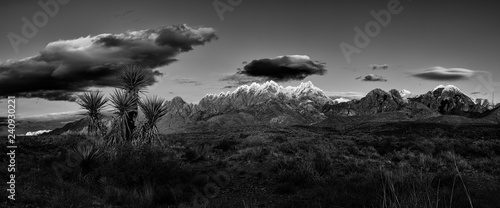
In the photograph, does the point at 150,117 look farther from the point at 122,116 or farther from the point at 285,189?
the point at 285,189

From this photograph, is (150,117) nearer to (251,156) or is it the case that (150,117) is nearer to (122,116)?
(122,116)

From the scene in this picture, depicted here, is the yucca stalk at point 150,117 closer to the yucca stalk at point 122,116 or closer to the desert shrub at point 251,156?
the yucca stalk at point 122,116

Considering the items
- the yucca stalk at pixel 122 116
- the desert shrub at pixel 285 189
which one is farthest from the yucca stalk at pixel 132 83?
the desert shrub at pixel 285 189

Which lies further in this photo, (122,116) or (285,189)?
(122,116)

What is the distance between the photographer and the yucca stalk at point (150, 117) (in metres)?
14.7

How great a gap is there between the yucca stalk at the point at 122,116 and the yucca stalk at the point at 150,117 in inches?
21.5

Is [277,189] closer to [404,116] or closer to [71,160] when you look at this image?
[71,160]

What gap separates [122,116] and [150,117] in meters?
1.16

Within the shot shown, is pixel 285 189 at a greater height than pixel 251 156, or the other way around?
pixel 251 156

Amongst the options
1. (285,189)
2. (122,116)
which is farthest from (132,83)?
(285,189)

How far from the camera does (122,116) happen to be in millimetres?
14758

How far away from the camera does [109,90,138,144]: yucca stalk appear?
576 inches

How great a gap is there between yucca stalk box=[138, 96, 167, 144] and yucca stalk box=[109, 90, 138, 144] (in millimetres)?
545

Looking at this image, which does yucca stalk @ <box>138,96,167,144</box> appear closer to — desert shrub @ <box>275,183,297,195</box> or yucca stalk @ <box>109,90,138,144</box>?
yucca stalk @ <box>109,90,138,144</box>
